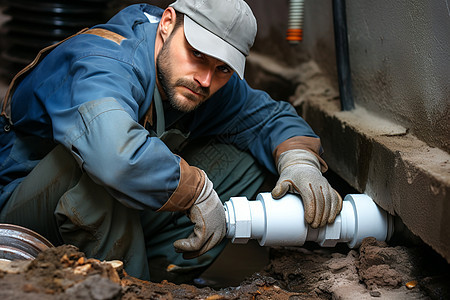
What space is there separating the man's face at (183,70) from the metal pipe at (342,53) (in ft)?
2.27

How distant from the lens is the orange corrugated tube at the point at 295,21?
9.37 ft

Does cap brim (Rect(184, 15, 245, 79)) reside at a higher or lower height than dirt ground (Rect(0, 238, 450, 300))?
higher

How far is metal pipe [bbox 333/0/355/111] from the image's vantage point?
2.29 meters

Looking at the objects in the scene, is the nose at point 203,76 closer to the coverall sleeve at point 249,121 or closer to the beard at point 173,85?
the beard at point 173,85

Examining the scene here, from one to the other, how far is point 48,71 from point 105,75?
330 mm

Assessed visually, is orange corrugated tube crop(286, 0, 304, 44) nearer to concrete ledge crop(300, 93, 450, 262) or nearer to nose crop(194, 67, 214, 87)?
concrete ledge crop(300, 93, 450, 262)

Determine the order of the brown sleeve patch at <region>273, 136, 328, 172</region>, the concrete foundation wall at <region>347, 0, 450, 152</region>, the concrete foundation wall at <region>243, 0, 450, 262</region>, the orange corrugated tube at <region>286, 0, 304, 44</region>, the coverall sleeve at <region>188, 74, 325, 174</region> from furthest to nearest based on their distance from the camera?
the orange corrugated tube at <region>286, 0, 304, 44</region>
the coverall sleeve at <region>188, 74, 325, 174</region>
the brown sleeve patch at <region>273, 136, 328, 172</region>
the concrete foundation wall at <region>347, 0, 450, 152</region>
the concrete foundation wall at <region>243, 0, 450, 262</region>

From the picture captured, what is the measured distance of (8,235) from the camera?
1.66m

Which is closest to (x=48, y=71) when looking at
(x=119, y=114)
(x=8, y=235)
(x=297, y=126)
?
(x=119, y=114)

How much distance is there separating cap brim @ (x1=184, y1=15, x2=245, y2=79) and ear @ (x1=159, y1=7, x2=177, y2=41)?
0.29 feet

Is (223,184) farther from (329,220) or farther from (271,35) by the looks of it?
(271,35)

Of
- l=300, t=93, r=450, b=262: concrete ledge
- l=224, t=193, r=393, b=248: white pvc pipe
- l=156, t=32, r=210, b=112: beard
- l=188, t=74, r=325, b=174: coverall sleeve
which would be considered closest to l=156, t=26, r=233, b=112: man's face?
l=156, t=32, r=210, b=112: beard

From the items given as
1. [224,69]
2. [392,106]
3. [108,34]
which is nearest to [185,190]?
[224,69]

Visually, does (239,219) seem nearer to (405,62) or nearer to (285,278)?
(285,278)
